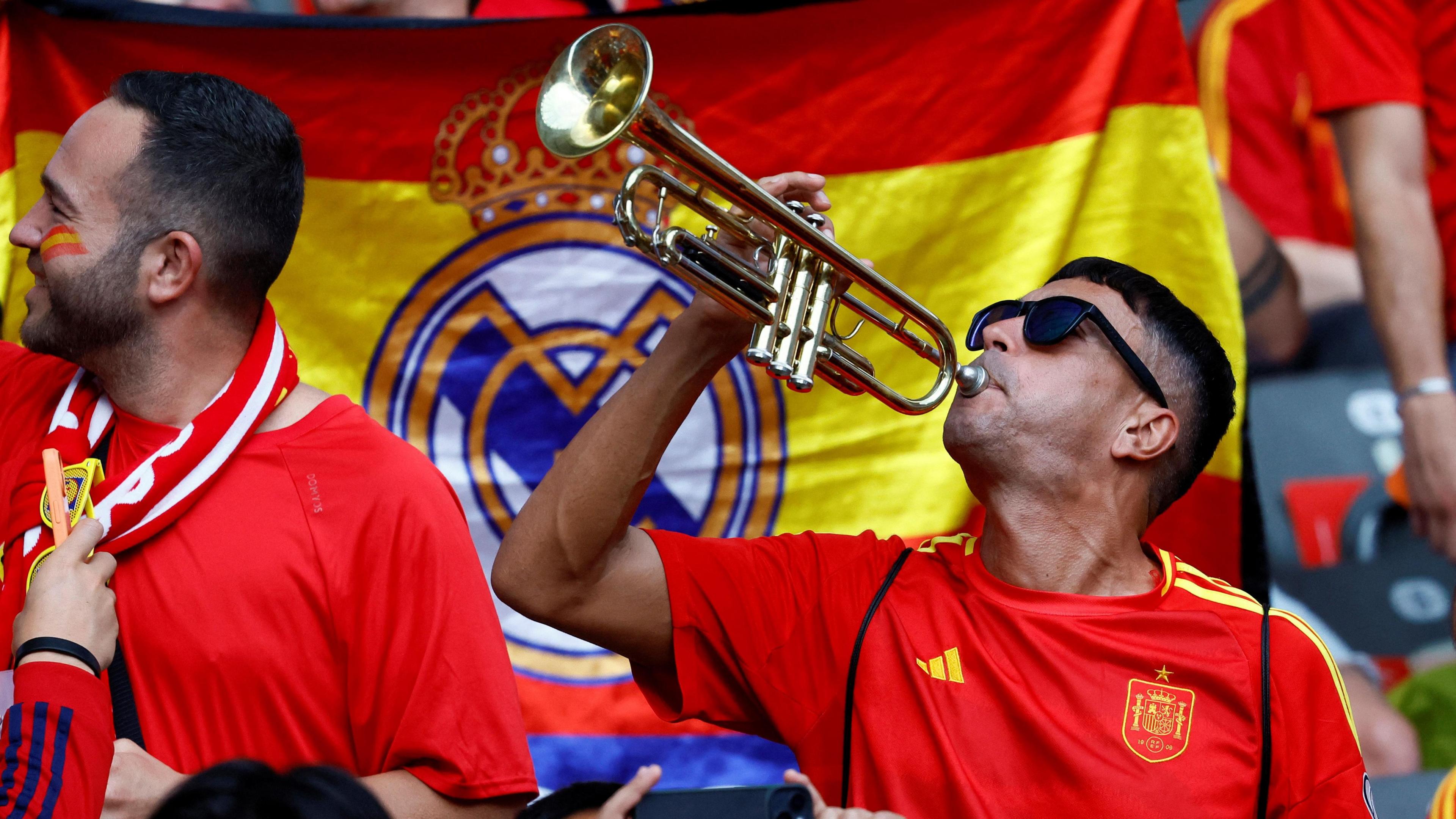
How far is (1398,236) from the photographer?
4141 mm

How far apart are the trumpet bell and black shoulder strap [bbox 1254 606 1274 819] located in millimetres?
1400

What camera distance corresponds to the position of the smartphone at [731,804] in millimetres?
1570

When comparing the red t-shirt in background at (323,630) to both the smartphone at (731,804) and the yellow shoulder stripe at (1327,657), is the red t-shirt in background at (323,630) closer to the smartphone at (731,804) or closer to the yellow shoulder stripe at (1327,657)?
the smartphone at (731,804)

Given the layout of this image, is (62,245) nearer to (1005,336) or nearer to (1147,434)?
(1005,336)

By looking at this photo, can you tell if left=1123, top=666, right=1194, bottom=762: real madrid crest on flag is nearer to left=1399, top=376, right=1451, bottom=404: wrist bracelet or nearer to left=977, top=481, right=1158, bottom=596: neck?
left=977, top=481, right=1158, bottom=596: neck

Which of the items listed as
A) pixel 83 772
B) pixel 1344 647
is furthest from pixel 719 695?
pixel 1344 647

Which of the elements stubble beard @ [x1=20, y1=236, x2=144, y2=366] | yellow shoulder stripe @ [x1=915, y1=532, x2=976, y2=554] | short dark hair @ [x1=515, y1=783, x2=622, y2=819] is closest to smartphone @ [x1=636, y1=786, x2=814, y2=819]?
short dark hair @ [x1=515, y1=783, x2=622, y2=819]

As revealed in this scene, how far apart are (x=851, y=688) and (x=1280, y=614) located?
77 cm

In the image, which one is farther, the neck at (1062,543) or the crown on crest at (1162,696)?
the neck at (1062,543)

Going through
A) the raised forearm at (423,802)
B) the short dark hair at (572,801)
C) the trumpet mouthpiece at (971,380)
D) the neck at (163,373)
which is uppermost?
the neck at (163,373)

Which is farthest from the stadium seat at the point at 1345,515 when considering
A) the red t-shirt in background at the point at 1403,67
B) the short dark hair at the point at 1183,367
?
the short dark hair at the point at 1183,367

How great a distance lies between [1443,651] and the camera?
4.09m

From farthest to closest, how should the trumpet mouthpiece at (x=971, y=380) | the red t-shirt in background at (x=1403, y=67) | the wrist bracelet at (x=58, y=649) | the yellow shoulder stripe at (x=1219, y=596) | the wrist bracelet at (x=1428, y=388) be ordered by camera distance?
the red t-shirt in background at (x=1403, y=67) → the wrist bracelet at (x=1428, y=388) → the trumpet mouthpiece at (x=971, y=380) → the yellow shoulder stripe at (x=1219, y=596) → the wrist bracelet at (x=58, y=649)

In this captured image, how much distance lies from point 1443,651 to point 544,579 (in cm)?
272
